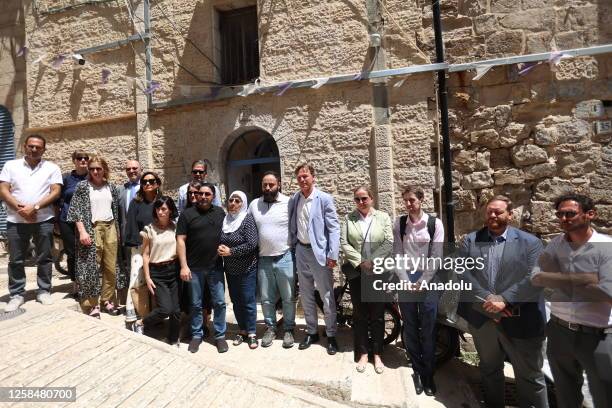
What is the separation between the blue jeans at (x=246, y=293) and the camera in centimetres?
409

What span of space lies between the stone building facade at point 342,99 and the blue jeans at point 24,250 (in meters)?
2.46

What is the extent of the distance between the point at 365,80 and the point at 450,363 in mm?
3969

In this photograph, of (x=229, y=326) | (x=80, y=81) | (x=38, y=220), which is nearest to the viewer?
(x=38, y=220)

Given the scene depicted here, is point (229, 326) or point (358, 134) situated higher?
point (358, 134)

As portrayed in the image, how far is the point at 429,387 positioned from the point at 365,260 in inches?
50.9

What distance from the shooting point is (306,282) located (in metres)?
4.10

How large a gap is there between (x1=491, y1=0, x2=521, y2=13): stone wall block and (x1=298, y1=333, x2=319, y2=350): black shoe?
4982mm

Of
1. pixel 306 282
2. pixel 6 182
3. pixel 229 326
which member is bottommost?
pixel 229 326

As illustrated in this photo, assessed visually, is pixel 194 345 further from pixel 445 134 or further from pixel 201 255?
pixel 445 134

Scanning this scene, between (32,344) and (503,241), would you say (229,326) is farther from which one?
(503,241)

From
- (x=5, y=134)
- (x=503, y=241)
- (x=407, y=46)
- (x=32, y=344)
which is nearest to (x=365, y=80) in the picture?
(x=407, y=46)

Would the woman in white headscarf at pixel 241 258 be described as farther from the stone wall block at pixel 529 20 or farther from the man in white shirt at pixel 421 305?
the stone wall block at pixel 529 20

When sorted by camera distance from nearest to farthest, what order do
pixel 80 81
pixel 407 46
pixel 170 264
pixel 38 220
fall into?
1. pixel 170 264
2. pixel 38 220
3. pixel 407 46
4. pixel 80 81

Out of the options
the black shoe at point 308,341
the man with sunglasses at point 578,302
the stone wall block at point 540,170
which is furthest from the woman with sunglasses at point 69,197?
the stone wall block at point 540,170
